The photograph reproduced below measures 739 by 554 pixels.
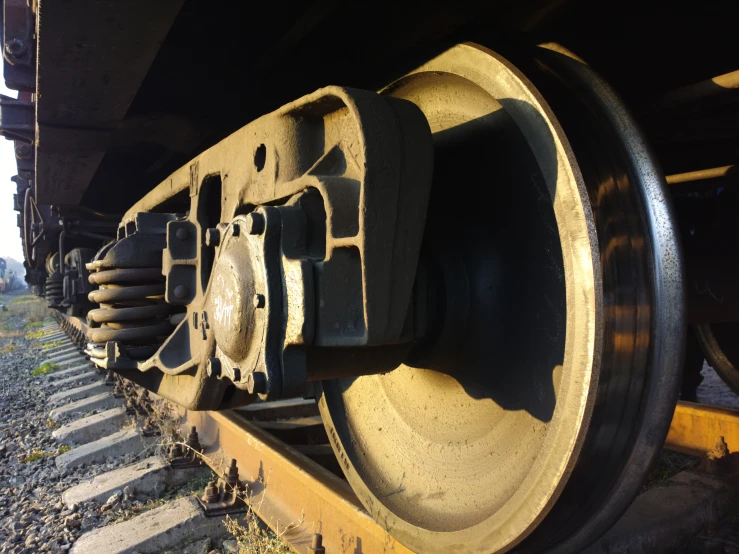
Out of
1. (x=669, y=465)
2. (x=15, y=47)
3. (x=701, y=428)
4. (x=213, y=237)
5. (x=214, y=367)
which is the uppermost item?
(x=15, y=47)

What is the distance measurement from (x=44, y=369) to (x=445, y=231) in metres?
6.61

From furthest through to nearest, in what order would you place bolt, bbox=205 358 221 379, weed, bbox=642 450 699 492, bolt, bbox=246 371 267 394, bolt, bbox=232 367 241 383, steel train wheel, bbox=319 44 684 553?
weed, bbox=642 450 699 492, bolt, bbox=205 358 221 379, bolt, bbox=232 367 241 383, bolt, bbox=246 371 267 394, steel train wheel, bbox=319 44 684 553

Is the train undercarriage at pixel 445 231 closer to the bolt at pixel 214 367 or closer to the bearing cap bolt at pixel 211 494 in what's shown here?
the bolt at pixel 214 367

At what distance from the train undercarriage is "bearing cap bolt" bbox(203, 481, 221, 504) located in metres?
0.47

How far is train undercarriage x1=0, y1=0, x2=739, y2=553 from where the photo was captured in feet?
4.08

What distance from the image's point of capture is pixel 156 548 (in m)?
2.23

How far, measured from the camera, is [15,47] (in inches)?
80.7

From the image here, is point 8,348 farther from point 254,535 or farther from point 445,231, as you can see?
point 445,231

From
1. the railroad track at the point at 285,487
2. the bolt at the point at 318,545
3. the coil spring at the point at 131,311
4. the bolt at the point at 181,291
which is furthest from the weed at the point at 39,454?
the bolt at the point at 318,545

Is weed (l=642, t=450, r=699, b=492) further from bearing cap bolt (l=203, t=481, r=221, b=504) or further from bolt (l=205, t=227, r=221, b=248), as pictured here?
bolt (l=205, t=227, r=221, b=248)

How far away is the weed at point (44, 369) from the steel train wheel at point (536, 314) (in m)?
6.16

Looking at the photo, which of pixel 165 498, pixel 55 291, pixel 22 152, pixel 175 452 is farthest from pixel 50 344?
pixel 165 498

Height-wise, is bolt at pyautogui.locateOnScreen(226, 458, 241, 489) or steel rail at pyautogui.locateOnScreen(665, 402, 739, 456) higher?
steel rail at pyautogui.locateOnScreen(665, 402, 739, 456)

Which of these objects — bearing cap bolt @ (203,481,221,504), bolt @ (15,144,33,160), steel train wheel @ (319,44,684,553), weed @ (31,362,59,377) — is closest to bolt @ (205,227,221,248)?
steel train wheel @ (319,44,684,553)
